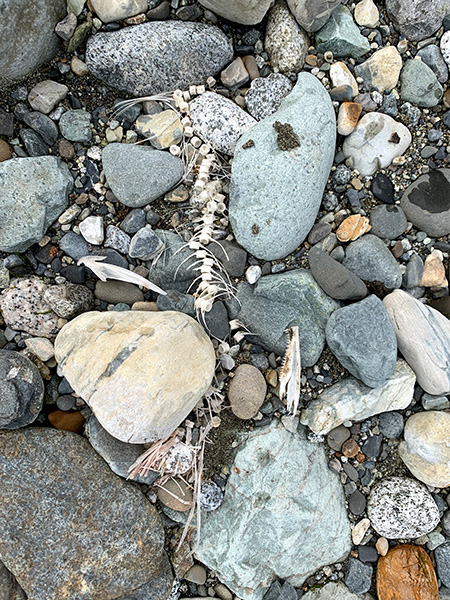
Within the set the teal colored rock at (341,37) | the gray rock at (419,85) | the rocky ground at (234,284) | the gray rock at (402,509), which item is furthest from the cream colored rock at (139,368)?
the gray rock at (419,85)

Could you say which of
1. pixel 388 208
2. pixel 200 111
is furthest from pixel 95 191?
pixel 388 208

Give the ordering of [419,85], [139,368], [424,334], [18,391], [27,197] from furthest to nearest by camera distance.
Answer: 1. [419,85]
2. [424,334]
3. [27,197]
4. [18,391]
5. [139,368]

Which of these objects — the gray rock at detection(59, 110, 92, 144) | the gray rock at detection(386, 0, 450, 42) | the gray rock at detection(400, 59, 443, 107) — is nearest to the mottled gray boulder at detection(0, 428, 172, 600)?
the gray rock at detection(59, 110, 92, 144)

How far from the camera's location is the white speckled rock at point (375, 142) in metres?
3.32

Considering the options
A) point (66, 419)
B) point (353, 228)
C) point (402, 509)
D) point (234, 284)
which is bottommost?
point (402, 509)

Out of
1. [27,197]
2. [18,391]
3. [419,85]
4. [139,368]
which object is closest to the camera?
[139,368]

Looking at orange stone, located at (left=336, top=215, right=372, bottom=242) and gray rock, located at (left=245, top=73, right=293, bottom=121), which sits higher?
gray rock, located at (left=245, top=73, right=293, bottom=121)

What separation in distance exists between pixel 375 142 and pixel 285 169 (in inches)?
32.8

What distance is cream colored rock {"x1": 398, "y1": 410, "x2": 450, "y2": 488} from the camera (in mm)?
3316

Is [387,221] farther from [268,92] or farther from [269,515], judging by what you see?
[269,515]

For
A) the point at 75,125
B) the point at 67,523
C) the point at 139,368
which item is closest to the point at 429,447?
the point at 139,368

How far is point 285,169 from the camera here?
306 cm

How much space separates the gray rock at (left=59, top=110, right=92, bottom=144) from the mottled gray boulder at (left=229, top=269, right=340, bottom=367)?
5.44ft

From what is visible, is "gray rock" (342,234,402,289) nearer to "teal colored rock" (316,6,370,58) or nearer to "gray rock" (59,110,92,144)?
"teal colored rock" (316,6,370,58)
